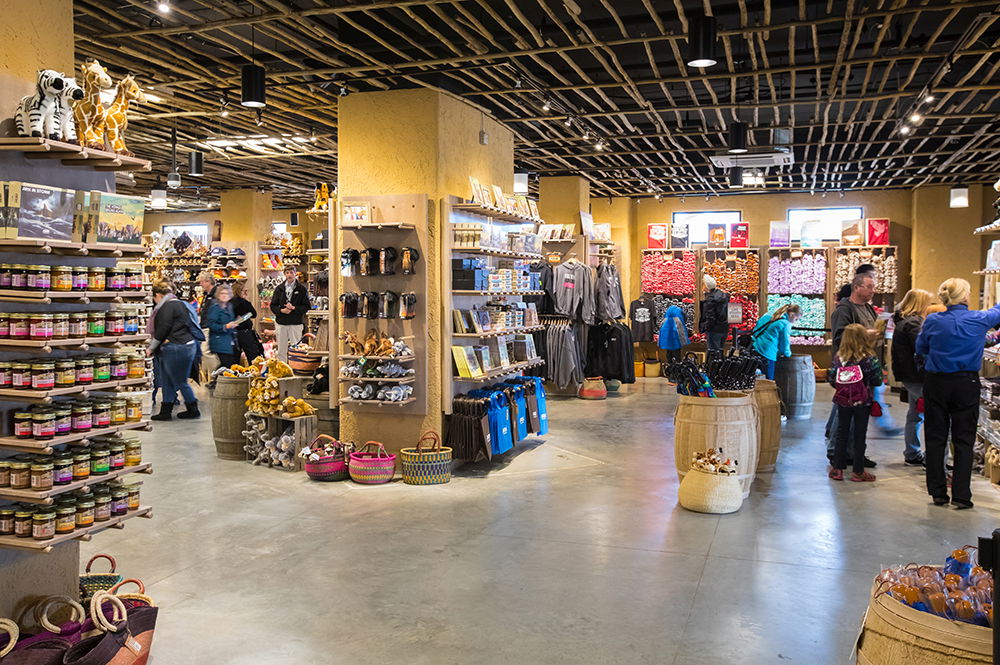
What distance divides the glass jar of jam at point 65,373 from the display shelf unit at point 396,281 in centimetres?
371

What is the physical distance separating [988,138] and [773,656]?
33.8ft

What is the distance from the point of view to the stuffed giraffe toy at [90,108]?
3760 mm

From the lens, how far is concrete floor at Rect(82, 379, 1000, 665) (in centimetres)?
397

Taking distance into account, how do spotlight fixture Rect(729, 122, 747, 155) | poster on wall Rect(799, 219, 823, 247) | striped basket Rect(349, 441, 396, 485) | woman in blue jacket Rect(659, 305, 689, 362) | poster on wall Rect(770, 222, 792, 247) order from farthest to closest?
poster on wall Rect(770, 222, 792, 247) → poster on wall Rect(799, 219, 823, 247) → woman in blue jacket Rect(659, 305, 689, 362) → spotlight fixture Rect(729, 122, 747, 155) → striped basket Rect(349, 441, 396, 485)

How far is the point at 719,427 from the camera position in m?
6.24

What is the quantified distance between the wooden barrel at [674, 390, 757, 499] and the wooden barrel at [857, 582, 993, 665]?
3636 millimetres

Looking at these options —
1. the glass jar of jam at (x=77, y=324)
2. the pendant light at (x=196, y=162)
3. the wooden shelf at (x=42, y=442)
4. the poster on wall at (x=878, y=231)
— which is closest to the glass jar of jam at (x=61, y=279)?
the glass jar of jam at (x=77, y=324)

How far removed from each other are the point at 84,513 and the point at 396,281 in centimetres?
415

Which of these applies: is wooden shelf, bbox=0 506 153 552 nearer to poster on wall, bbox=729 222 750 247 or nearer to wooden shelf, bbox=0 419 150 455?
wooden shelf, bbox=0 419 150 455

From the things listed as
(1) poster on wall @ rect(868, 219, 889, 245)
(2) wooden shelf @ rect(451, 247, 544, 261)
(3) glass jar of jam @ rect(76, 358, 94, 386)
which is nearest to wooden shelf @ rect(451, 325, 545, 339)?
(2) wooden shelf @ rect(451, 247, 544, 261)

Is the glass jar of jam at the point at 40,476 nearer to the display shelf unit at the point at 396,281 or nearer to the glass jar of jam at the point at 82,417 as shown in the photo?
the glass jar of jam at the point at 82,417

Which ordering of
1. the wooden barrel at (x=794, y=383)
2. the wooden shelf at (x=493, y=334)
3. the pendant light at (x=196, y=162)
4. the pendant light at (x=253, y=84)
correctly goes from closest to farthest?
the pendant light at (x=253, y=84)
the wooden shelf at (x=493, y=334)
the wooden barrel at (x=794, y=383)
the pendant light at (x=196, y=162)

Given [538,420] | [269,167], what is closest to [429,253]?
[538,420]

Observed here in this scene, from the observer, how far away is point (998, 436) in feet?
23.0
